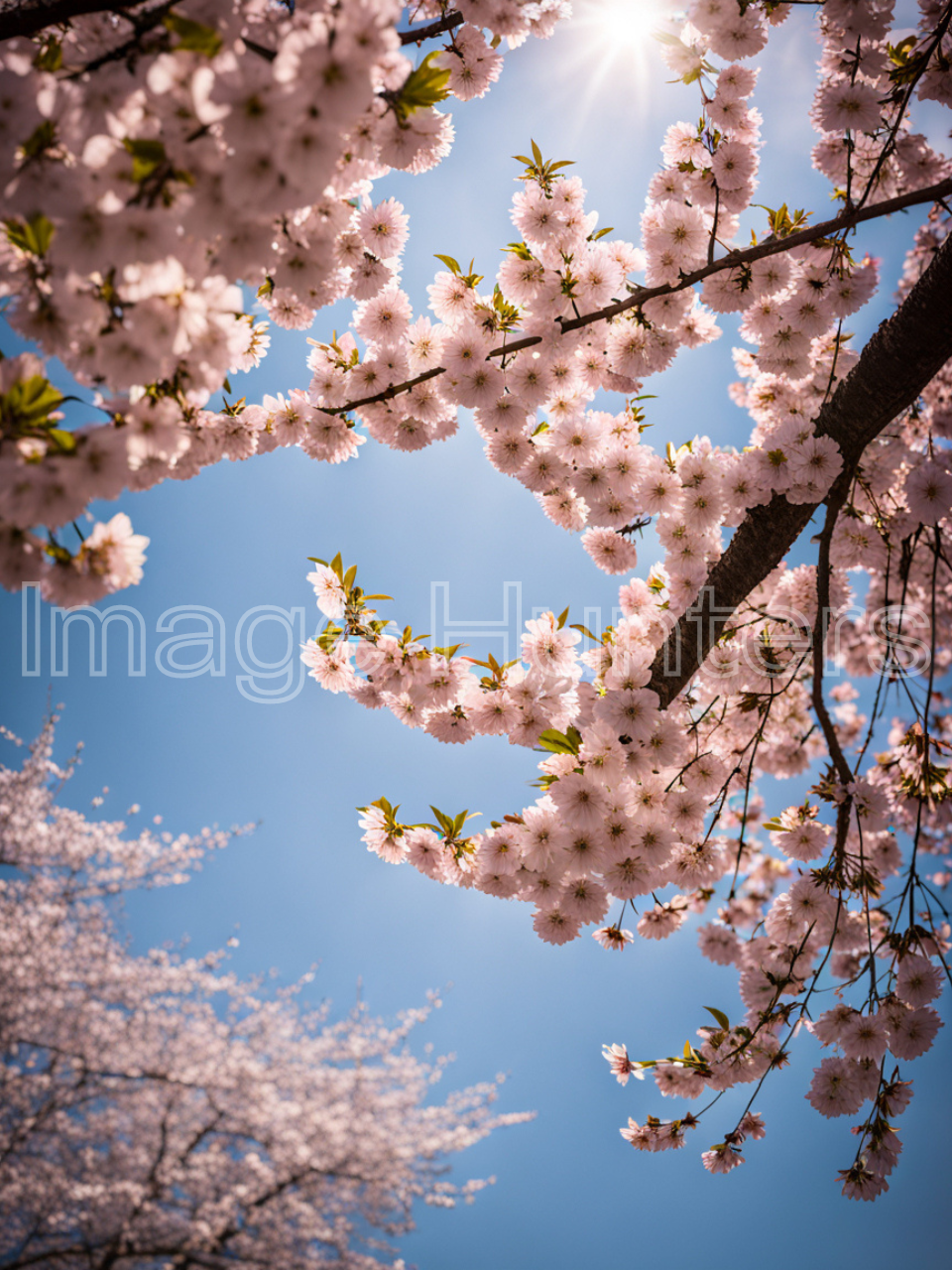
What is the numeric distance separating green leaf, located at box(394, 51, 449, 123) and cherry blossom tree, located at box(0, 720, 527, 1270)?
7690 mm

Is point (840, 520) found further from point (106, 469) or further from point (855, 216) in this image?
point (106, 469)

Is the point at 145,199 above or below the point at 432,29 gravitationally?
below

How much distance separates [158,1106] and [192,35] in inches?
330

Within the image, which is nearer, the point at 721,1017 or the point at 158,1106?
the point at 721,1017

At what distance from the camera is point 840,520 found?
2.64m

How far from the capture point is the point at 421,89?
982 millimetres

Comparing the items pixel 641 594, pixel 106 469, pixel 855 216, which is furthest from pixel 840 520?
pixel 106 469

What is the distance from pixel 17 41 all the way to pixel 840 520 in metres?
3.13

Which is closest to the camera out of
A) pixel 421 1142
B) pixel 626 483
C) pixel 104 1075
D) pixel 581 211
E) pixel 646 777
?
pixel 646 777

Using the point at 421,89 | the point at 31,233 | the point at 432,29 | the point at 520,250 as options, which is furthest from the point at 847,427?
the point at 31,233

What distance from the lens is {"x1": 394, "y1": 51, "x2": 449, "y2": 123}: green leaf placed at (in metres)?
0.97

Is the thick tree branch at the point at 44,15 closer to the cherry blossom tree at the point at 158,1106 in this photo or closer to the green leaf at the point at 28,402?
the green leaf at the point at 28,402

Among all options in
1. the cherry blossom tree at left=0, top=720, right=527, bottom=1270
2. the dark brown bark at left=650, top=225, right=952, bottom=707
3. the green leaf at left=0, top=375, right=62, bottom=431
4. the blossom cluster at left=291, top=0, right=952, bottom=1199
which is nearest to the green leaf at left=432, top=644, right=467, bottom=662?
the blossom cluster at left=291, top=0, right=952, bottom=1199

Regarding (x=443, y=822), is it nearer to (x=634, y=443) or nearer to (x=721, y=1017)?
(x=721, y=1017)
